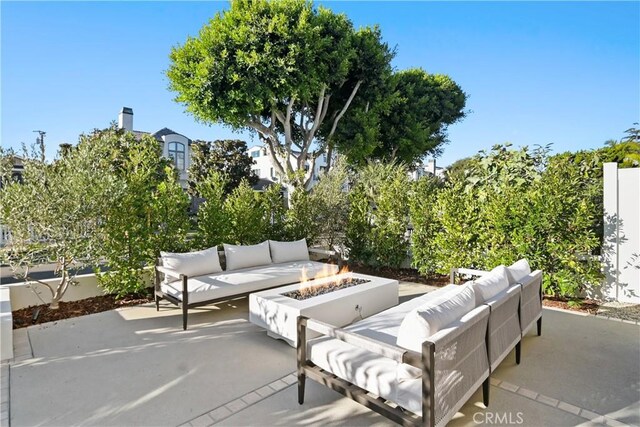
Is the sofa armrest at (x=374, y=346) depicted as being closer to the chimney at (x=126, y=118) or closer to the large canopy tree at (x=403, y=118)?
the large canopy tree at (x=403, y=118)

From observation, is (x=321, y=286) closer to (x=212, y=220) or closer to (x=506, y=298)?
(x=506, y=298)

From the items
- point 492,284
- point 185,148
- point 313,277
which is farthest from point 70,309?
point 185,148

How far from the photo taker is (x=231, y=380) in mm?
3201

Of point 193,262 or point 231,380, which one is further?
point 193,262

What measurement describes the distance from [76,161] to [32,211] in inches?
36.0

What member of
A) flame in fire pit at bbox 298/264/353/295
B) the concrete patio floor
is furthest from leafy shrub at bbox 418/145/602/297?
flame in fire pit at bbox 298/264/353/295

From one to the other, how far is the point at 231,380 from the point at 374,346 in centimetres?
166

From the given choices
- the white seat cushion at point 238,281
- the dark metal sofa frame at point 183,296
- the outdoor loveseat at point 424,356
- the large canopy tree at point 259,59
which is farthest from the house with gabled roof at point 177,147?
the outdoor loveseat at point 424,356

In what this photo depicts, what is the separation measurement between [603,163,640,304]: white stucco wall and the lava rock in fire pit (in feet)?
13.5

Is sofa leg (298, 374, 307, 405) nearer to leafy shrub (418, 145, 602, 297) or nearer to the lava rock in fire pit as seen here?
the lava rock in fire pit

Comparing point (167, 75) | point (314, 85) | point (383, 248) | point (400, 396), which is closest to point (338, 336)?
point (400, 396)

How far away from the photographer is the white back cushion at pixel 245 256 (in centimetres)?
586

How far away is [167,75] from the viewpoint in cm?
1069

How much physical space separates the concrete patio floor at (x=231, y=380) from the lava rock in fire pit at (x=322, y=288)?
637 mm
